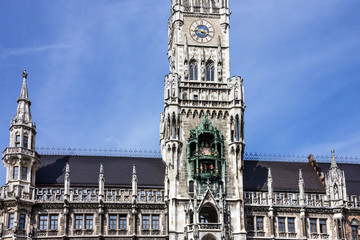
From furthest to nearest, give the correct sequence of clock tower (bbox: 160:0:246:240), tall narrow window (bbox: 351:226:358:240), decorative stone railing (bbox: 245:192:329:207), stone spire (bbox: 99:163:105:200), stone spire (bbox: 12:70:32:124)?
1. tall narrow window (bbox: 351:226:358:240)
2. decorative stone railing (bbox: 245:192:329:207)
3. stone spire (bbox: 12:70:32:124)
4. stone spire (bbox: 99:163:105:200)
5. clock tower (bbox: 160:0:246:240)

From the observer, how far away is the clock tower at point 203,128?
6769cm

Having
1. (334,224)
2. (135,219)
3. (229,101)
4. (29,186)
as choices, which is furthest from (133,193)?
(334,224)

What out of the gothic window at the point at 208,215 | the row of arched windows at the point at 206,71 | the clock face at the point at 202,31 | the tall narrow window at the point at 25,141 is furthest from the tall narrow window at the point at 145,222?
the clock face at the point at 202,31

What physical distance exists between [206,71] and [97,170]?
1832 centimetres

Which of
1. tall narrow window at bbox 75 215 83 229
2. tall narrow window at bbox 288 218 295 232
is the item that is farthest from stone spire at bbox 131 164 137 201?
tall narrow window at bbox 288 218 295 232

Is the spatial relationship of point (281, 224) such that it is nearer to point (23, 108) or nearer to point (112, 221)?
point (112, 221)

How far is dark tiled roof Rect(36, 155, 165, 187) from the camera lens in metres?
71.0

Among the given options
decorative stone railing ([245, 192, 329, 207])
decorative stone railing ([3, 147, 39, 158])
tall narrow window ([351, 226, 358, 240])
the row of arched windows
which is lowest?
tall narrow window ([351, 226, 358, 240])

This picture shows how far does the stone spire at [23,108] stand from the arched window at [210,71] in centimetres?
2227

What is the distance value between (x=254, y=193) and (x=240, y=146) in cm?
609

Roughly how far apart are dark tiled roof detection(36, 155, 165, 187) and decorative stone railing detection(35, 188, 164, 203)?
3.76ft

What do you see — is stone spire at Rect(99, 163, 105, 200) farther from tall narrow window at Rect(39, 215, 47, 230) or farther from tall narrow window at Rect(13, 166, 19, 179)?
tall narrow window at Rect(13, 166, 19, 179)

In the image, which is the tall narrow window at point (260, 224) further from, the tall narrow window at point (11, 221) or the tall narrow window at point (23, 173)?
the tall narrow window at point (11, 221)

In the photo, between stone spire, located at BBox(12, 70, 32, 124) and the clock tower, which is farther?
stone spire, located at BBox(12, 70, 32, 124)
